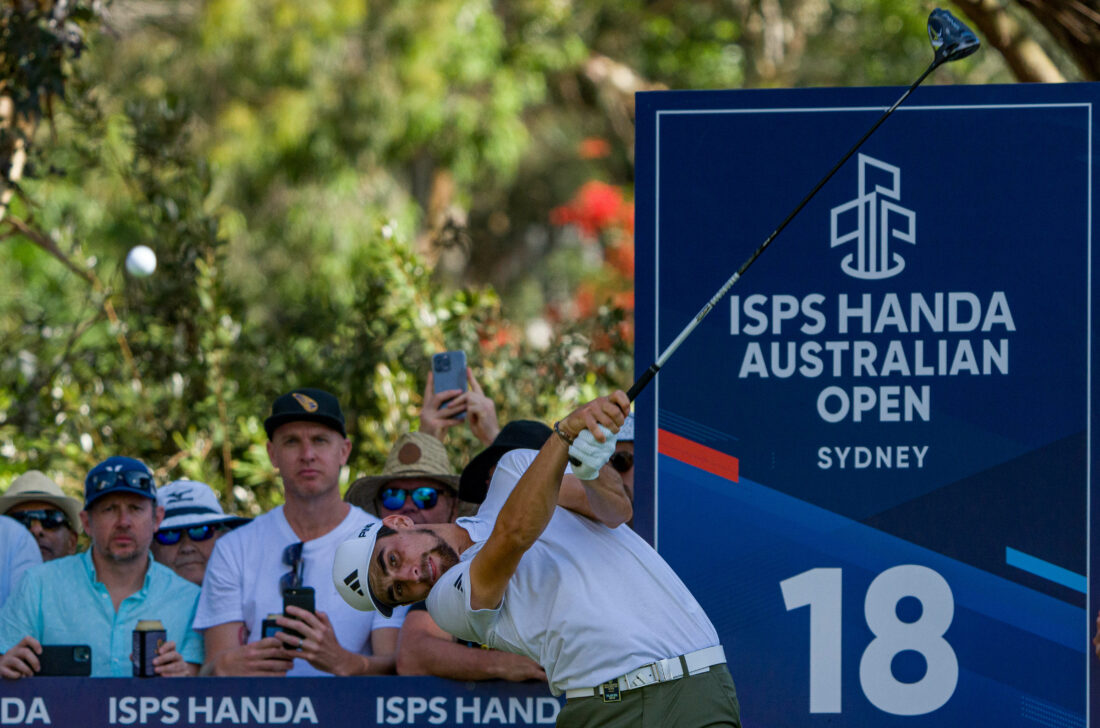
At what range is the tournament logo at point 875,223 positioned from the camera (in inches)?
180

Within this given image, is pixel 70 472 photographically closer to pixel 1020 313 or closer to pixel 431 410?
pixel 431 410

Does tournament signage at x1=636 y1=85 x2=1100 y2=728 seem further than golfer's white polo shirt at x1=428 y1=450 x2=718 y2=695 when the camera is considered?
Yes

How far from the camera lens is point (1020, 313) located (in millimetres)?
4520

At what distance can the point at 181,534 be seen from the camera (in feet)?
21.2

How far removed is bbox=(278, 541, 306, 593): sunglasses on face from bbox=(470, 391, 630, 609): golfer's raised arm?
1816mm

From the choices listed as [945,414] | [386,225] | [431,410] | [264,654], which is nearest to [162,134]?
[386,225]

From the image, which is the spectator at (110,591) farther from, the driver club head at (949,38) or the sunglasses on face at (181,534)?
the driver club head at (949,38)

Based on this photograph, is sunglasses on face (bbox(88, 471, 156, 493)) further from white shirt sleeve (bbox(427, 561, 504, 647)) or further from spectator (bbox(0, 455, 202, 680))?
white shirt sleeve (bbox(427, 561, 504, 647))

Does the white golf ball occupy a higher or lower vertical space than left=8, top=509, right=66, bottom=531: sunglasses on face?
higher

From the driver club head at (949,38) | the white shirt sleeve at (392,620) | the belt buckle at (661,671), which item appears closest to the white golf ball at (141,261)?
the white shirt sleeve at (392,620)

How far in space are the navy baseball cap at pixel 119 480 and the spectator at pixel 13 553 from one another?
1.84 ft

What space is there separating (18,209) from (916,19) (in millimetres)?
10362

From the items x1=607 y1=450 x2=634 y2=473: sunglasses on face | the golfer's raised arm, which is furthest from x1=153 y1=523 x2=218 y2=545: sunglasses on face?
the golfer's raised arm

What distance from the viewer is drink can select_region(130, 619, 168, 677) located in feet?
16.2
